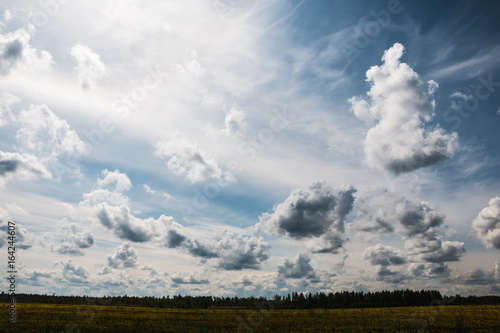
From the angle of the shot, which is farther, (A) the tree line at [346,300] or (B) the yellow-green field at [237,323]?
(A) the tree line at [346,300]

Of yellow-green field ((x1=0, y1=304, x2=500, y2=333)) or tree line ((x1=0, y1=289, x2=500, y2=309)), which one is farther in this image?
tree line ((x1=0, y1=289, x2=500, y2=309))

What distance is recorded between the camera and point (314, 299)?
185250 millimetres

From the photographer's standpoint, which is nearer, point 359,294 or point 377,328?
point 377,328

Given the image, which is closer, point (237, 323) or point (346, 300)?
point (237, 323)

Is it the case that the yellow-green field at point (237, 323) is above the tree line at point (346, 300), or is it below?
above

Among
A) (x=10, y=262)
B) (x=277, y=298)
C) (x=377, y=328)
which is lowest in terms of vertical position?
(x=277, y=298)

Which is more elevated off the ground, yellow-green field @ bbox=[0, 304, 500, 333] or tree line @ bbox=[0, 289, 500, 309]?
yellow-green field @ bbox=[0, 304, 500, 333]

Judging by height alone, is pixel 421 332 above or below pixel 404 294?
above

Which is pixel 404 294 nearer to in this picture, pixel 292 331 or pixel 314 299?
pixel 314 299

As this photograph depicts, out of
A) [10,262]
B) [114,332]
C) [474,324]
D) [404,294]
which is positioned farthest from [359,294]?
[10,262]

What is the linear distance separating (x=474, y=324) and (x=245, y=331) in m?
35.0

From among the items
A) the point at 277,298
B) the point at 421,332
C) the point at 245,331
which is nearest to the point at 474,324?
the point at 421,332

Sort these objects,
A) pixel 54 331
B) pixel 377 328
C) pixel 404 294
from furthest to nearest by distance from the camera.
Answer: pixel 404 294, pixel 377 328, pixel 54 331

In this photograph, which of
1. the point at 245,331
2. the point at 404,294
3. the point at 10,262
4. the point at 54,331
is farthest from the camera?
the point at 404,294
